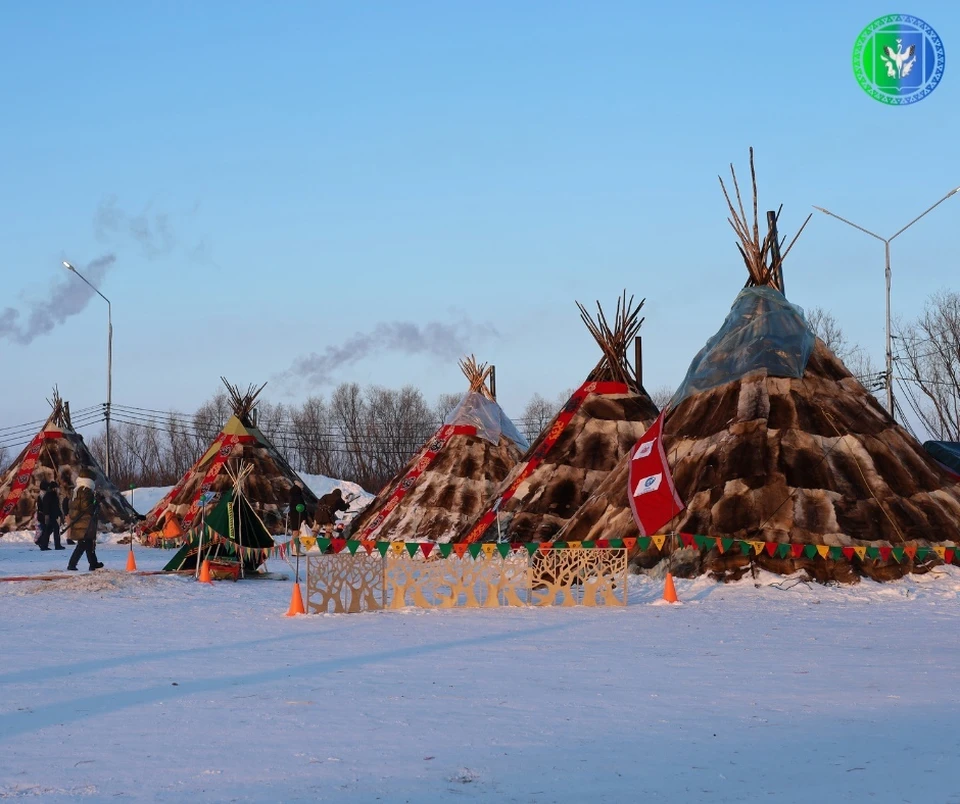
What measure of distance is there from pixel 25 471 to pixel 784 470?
99.4 ft

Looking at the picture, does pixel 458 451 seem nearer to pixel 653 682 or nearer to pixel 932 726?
pixel 653 682

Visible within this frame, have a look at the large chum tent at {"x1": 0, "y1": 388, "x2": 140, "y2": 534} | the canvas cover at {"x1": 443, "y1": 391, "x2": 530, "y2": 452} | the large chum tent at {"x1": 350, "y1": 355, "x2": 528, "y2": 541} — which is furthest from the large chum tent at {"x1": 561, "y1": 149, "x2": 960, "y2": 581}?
the large chum tent at {"x1": 0, "y1": 388, "x2": 140, "y2": 534}

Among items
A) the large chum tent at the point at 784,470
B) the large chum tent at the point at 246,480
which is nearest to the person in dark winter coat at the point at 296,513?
the large chum tent at the point at 246,480

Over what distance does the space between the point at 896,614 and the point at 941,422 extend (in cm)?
4164

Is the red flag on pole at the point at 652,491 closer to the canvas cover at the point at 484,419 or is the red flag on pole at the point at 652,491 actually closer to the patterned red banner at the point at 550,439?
the patterned red banner at the point at 550,439

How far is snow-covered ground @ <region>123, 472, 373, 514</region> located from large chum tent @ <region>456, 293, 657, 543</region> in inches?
1305

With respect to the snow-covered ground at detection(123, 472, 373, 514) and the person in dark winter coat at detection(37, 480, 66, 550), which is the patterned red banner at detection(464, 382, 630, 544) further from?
the snow-covered ground at detection(123, 472, 373, 514)

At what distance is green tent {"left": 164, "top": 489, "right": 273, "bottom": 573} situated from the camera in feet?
70.9

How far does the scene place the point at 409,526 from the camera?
30391 millimetres

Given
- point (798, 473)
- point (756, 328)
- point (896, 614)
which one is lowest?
point (896, 614)

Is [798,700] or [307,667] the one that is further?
[307,667]

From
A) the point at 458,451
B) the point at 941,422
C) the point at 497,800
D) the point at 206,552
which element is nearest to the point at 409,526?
the point at 458,451

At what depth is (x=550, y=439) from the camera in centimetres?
2698

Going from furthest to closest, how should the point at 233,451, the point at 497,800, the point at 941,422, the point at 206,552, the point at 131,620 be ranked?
the point at 941,422 → the point at 233,451 → the point at 206,552 → the point at 131,620 → the point at 497,800
